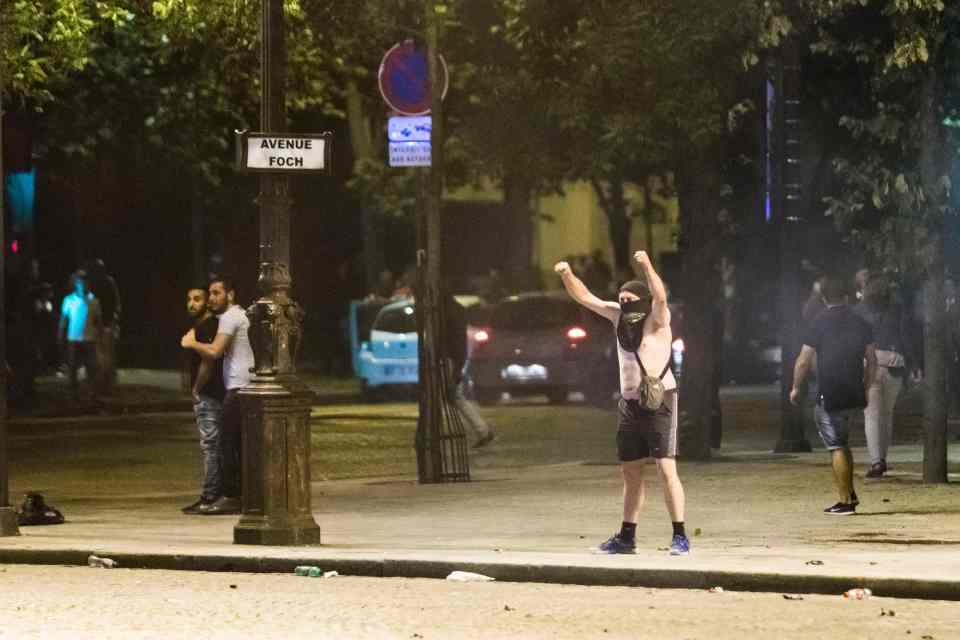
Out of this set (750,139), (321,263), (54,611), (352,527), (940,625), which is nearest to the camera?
(940,625)

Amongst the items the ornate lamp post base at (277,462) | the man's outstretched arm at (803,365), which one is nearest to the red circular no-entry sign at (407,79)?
the man's outstretched arm at (803,365)

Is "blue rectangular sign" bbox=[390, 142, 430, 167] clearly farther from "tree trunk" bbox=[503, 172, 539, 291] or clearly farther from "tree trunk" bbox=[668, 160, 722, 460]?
"tree trunk" bbox=[503, 172, 539, 291]

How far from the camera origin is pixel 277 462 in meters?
14.7

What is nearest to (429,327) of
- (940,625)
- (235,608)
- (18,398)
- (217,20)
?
(217,20)

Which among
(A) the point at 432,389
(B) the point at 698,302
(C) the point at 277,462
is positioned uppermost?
(B) the point at 698,302

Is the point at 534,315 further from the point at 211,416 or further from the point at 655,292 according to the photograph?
the point at 655,292

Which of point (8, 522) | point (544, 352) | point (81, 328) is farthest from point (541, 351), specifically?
point (8, 522)

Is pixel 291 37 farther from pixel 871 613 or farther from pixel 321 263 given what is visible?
pixel 321 263

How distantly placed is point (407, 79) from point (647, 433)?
8101 mm

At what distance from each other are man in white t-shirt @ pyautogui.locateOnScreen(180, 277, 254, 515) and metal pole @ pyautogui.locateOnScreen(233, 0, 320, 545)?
118 inches

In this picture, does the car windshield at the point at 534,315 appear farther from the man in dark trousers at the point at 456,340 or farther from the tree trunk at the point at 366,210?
the tree trunk at the point at 366,210

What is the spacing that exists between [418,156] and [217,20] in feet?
8.73

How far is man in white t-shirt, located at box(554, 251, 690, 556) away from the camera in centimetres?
1380

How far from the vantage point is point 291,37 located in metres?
23.7
